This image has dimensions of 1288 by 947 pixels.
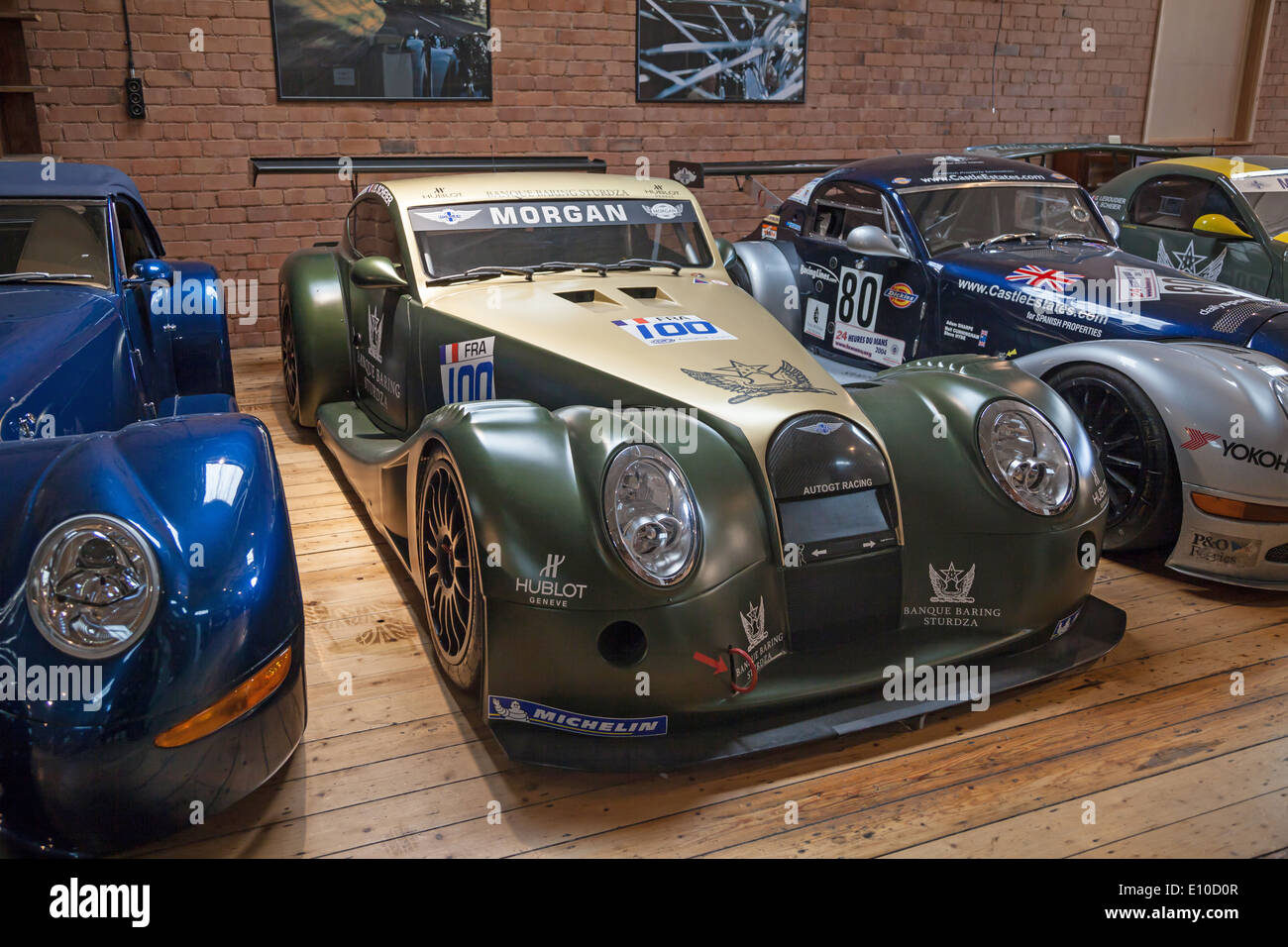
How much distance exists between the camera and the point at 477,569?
7.25 feet

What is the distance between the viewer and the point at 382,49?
6.81 metres

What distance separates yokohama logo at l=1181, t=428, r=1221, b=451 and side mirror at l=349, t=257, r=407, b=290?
275cm

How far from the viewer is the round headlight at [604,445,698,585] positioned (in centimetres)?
217

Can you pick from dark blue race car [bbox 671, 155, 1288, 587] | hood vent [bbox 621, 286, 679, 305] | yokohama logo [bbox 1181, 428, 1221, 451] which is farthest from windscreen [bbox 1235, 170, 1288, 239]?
hood vent [bbox 621, 286, 679, 305]

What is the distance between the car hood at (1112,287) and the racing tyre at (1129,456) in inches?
16.8

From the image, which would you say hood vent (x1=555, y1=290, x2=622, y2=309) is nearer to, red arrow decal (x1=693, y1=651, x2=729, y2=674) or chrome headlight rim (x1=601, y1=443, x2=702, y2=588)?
chrome headlight rim (x1=601, y1=443, x2=702, y2=588)

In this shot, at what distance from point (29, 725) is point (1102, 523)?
2547 mm

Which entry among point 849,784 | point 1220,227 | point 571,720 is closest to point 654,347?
point 571,720

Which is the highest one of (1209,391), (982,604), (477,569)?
(1209,391)

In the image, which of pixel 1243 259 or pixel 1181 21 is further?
pixel 1181 21

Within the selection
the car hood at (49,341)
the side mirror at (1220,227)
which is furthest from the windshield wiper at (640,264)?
the side mirror at (1220,227)

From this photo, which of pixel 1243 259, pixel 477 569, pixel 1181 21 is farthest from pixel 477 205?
pixel 1181 21
